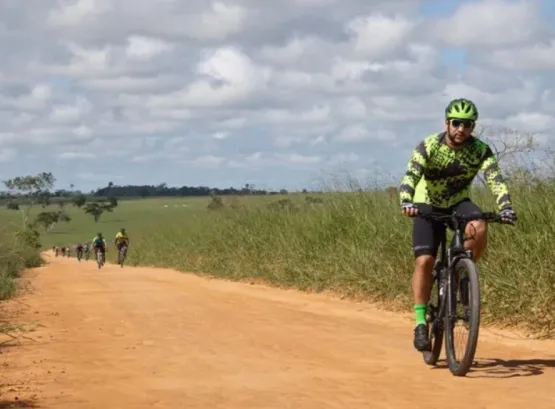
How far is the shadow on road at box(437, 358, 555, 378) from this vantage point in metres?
7.20

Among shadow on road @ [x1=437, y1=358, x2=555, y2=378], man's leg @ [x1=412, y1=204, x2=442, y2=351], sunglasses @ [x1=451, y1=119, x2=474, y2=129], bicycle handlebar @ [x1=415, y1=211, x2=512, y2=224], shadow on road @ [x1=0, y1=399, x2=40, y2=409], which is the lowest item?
shadow on road @ [x1=0, y1=399, x2=40, y2=409]

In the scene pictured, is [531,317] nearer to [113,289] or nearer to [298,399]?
[298,399]

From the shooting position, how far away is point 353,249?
14352 millimetres

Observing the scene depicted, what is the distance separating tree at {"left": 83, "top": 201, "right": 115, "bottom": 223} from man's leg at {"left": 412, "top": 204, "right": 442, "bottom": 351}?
12571 cm

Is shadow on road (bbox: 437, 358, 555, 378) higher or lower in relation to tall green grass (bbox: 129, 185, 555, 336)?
lower

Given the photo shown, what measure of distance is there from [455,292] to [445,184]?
867 millimetres

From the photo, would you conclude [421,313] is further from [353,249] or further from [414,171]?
[353,249]

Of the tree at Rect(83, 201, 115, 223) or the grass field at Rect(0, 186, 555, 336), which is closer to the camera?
the grass field at Rect(0, 186, 555, 336)

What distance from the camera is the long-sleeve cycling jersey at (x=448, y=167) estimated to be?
291 inches

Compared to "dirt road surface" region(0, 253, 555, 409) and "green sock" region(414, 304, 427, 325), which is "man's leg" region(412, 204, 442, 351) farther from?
"dirt road surface" region(0, 253, 555, 409)

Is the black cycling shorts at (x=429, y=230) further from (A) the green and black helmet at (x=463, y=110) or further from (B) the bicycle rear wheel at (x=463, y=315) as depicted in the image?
(A) the green and black helmet at (x=463, y=110)

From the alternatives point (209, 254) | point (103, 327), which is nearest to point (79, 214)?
point (209, 254)

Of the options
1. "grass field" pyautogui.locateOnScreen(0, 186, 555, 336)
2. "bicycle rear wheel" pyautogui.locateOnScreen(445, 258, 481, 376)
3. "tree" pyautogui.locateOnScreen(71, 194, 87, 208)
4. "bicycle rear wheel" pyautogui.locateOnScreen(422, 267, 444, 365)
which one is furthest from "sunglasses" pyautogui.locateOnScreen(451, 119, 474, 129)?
"tree" pyautogui.locateOnScreen(71, 194, 87, 208)

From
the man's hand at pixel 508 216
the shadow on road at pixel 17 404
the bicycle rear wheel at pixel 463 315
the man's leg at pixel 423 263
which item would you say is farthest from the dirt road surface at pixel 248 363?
the man's hand at pixel 508 216
